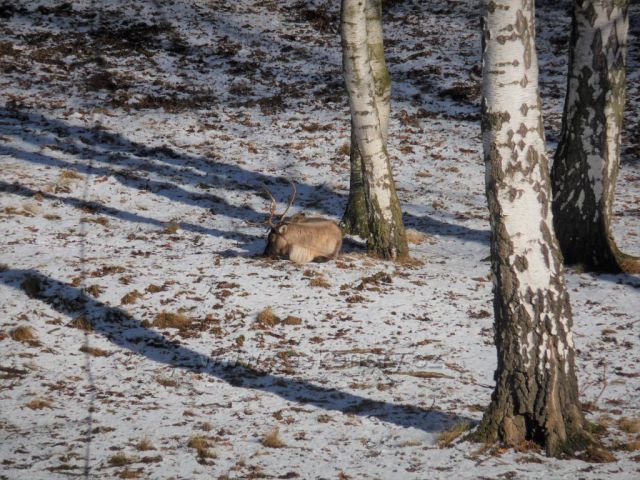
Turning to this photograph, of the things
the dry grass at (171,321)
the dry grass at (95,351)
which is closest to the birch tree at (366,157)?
the dry grass at (171,321)

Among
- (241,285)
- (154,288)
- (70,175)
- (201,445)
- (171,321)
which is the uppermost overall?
(70,175)

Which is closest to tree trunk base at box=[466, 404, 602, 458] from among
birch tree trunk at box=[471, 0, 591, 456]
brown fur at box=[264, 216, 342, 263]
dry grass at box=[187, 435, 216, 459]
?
birch tree trunk at box=[471, 0, 591, 456]

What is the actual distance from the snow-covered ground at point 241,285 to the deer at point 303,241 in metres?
0.18

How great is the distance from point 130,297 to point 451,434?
4.47 m

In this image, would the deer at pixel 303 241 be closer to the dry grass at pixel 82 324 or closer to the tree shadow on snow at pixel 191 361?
the tree shadow on snow at pixel 191 361

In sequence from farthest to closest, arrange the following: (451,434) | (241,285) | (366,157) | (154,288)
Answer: (366,157)
(241,285)
(154,288)
(451,434)

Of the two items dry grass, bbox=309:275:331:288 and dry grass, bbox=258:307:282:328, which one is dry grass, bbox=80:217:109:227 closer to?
dry grass, bbox=309:275:331:288

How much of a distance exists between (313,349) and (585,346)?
114 inches

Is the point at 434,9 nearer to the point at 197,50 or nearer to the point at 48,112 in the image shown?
the point at 197,50

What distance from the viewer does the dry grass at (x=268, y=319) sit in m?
8.04

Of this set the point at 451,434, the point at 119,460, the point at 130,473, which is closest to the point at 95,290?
the point at 119,460

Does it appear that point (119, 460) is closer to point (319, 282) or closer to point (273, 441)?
point (273, 441)

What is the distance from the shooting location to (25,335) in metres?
7.52

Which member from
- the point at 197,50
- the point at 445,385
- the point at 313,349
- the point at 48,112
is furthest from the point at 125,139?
the point at 445,385
